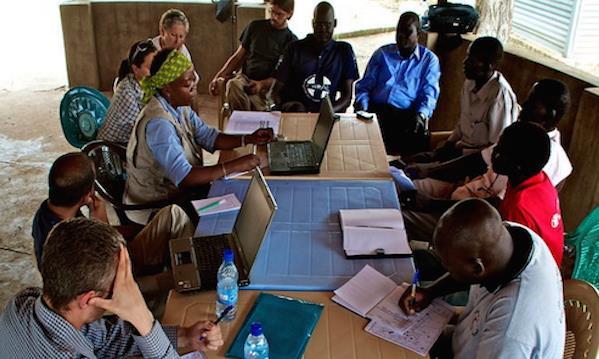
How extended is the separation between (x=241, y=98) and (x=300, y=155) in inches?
60.9

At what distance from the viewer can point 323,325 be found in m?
1.91

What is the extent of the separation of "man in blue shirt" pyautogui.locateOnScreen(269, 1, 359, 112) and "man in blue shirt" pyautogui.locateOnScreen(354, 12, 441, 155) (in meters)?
0.15

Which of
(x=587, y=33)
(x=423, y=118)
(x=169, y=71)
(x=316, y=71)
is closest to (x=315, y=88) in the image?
(x=316, y=71)

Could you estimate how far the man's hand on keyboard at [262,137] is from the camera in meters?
3.25

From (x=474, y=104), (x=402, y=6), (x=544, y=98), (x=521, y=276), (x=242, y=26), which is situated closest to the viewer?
(x=521, y=276)

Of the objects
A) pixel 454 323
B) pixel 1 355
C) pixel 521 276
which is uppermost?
pixel 521 276

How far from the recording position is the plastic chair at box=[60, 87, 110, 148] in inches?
155

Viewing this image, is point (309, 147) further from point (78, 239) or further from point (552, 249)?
point (78, 239)

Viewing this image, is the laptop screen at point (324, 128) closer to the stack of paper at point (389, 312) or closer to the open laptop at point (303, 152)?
the open laptop at point (303, 152)

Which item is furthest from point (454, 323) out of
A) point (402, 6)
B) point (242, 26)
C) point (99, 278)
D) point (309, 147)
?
point (402, 6)

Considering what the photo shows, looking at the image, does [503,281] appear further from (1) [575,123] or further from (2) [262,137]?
(1) [575,123]

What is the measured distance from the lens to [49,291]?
4.98ft

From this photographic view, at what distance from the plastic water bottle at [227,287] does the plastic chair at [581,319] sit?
1076mm

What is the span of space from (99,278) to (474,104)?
2.71 m
